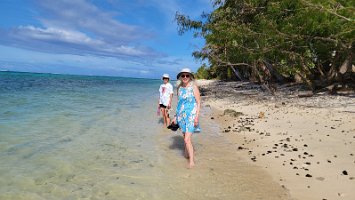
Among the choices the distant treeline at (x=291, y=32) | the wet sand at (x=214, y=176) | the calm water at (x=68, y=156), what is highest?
the distant treeline at (x=291, y=32)

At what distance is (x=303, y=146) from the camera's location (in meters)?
8.39

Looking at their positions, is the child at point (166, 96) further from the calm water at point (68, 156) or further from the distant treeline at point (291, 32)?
the distant treeline at point (291, 32)

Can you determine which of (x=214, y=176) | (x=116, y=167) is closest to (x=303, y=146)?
(x=214, y=176)

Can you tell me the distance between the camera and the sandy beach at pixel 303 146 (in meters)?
5.82

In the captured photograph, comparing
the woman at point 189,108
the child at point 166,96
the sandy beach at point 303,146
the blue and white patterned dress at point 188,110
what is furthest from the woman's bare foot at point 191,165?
the child at point 166,96

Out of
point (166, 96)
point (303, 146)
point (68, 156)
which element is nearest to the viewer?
point (68, 156)

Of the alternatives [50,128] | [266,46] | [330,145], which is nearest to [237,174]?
[330,145]

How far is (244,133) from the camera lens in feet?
35.6

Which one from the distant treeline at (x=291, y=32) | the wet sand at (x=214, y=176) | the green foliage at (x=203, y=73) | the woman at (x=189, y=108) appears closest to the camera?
the wet sand at (x=214, y=176)

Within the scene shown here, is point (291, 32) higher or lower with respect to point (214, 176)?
higher

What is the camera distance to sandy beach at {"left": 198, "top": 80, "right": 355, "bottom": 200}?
5820 mm

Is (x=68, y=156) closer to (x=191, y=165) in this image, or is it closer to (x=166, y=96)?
(x=191, y=165)

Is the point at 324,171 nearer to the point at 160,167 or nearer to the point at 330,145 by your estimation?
the point at 330,145

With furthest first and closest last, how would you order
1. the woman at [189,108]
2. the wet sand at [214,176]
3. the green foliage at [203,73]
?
the green foliage at [203,73] → the woman at [189,108] → the wet sand at [214,176]
